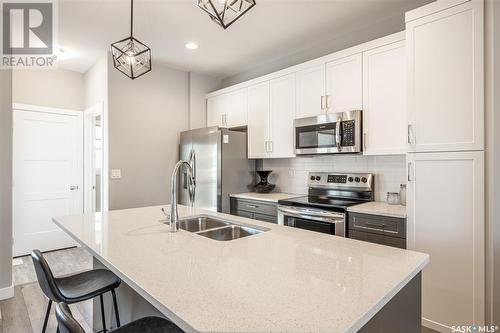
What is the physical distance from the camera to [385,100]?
2598 millimetres

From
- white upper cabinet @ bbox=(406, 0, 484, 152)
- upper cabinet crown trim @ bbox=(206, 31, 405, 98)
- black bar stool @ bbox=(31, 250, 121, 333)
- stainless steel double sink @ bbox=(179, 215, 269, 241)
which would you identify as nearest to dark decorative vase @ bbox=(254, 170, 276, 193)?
upper cabinet crown trim @ bbox=(206, 31, 405, 98)

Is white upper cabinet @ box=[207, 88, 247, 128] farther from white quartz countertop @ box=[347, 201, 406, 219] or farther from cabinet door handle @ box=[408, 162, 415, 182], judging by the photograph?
cabinet door handle @ box=[408, 162, 415, 182]

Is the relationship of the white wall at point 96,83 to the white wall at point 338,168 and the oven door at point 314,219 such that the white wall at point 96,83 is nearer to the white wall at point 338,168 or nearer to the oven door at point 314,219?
the white wall at point 338,168

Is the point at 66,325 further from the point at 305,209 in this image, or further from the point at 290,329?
the point at 305,209

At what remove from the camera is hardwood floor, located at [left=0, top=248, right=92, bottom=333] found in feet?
7.42

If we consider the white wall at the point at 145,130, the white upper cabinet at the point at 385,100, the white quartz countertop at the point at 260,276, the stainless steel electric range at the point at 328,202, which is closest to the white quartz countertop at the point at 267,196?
the stainless steel electric range at the point at 328,202

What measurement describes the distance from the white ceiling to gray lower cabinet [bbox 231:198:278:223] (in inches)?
74.5

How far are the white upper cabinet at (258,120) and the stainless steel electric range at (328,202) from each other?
747 mm

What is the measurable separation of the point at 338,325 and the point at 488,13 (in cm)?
234

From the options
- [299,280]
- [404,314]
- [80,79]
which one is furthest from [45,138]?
[404,314]

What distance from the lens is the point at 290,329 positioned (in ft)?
2.34

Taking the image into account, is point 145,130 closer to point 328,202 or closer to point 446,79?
point 328,202

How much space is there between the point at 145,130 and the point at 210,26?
1731 mm

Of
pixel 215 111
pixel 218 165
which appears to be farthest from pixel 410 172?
pixel 215 111
